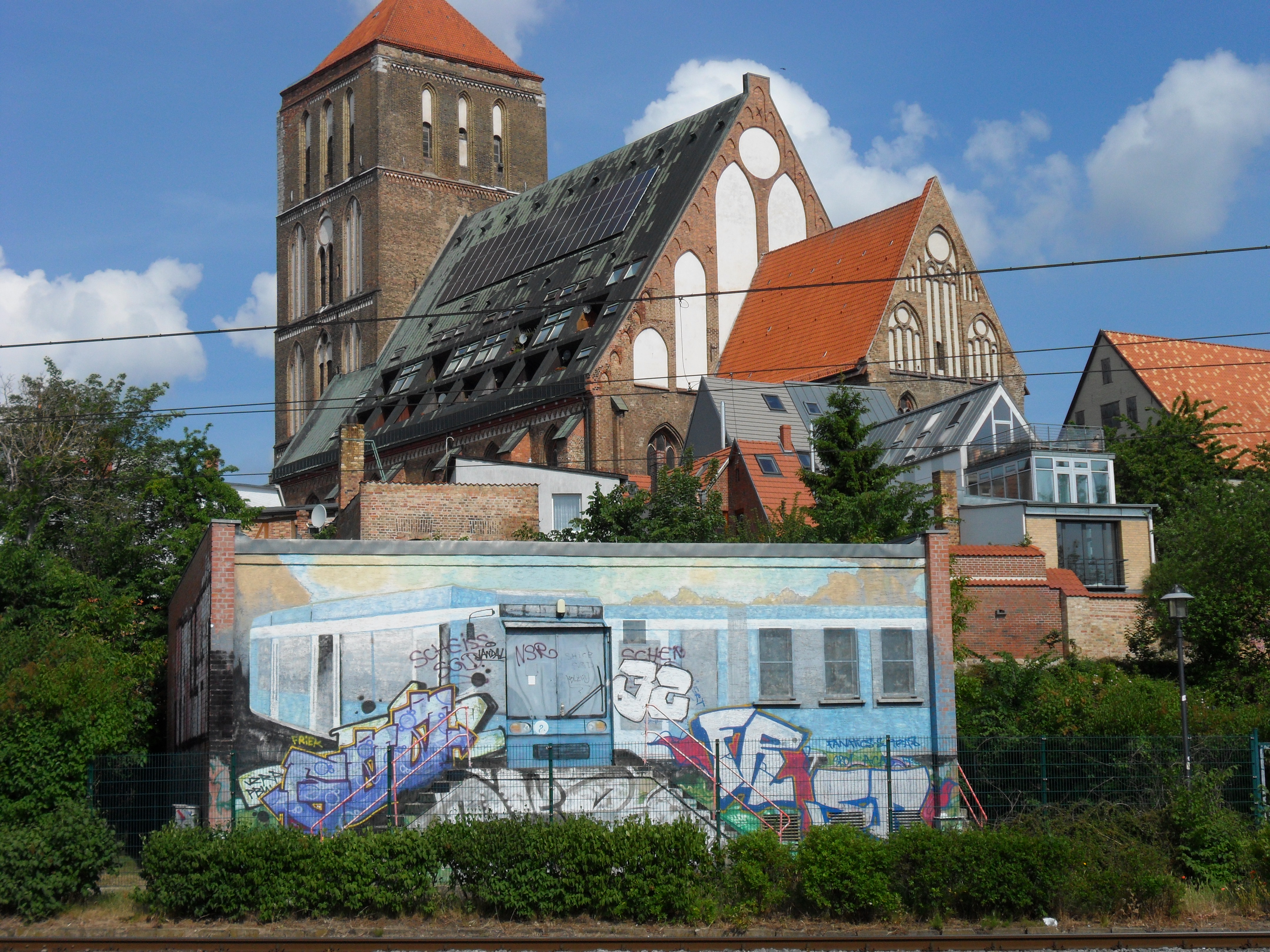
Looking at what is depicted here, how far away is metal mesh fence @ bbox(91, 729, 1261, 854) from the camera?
62.5ft

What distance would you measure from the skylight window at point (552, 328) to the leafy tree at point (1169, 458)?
58.9 feet

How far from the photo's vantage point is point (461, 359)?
56812 mm

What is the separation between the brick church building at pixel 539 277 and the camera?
49.1 metres

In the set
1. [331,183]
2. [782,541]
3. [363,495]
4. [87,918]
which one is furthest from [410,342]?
[87,918]

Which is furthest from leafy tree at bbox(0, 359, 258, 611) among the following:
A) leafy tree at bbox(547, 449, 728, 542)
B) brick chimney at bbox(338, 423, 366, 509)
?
leafy tree at bbox(547, 449, 728, 542)

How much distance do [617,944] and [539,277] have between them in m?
43.5

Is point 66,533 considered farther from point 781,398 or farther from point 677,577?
point 677,577

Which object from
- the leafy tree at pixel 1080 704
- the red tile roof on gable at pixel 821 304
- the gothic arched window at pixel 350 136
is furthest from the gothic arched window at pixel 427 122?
the leafy tree at pixel 1080 704

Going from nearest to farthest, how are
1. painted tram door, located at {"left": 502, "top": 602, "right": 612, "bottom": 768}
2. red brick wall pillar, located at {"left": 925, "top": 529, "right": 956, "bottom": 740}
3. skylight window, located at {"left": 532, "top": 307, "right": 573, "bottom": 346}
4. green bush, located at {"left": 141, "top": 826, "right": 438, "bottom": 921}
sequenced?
green bush, located at {"left": 141, "top": 826, "right": 438, "bottom": 921} < painted tram door, located at {"left": 502, "top": 602, "right": 612, "bottom": 768} < red brick wall pillar, located at {"left": 925, "top": 529, "right": 956, "bottom": 740} < skylight window, located at {"left": 532, "top": 307, "right": 573, "bottom": 346}

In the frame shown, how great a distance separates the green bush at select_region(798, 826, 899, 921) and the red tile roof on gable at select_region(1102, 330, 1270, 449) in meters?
40.6

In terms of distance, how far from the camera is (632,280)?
51250 mm

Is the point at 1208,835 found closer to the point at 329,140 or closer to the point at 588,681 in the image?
the point at 588,681

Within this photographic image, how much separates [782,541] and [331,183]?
46193mm

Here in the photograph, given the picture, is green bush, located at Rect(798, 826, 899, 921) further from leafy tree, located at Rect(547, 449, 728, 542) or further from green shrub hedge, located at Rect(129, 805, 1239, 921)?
leafy tree, located at Rect(547, 449, 728, 542)
